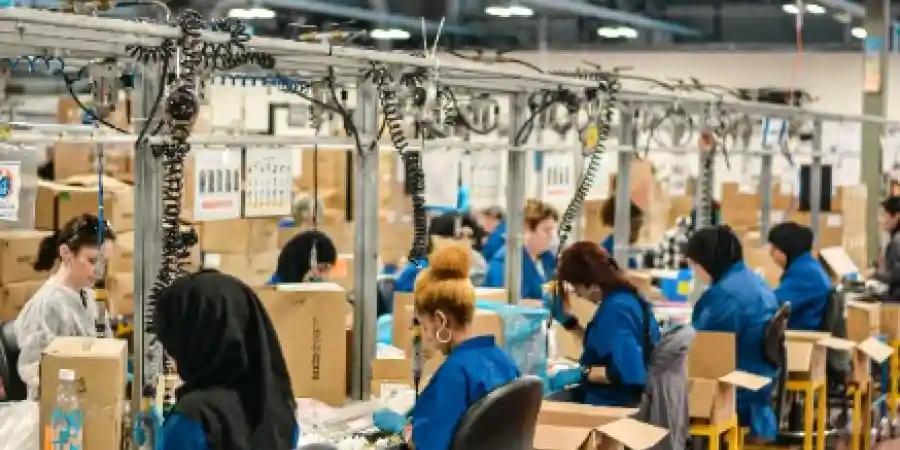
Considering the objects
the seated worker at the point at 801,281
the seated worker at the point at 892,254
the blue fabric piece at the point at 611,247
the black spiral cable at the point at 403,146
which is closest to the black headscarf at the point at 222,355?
the black spiral cable at the point at 403,146

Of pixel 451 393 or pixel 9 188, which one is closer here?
pixel 9 188

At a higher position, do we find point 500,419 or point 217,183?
point 217,183

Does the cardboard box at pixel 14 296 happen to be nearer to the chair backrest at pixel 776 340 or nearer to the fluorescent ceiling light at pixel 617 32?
the chair backrest at pixel 776 340

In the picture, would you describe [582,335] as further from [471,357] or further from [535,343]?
[471,357]

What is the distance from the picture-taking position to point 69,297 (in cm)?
431

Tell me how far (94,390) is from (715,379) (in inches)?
115

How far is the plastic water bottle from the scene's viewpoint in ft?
9.43

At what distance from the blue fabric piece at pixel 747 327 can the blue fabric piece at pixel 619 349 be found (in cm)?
106

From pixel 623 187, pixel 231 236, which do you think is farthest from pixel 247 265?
pixel 623 187

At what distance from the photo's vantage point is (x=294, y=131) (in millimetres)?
9656

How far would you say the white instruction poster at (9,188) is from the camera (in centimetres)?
298

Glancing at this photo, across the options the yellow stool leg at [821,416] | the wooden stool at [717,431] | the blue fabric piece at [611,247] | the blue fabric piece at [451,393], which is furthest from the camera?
the blue fabric piece at [611,247]

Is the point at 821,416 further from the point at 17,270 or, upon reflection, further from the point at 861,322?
the point at 17,270

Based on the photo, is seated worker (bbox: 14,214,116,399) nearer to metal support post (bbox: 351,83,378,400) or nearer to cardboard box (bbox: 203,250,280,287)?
metal support post (bbox: 351,83,378,400)
